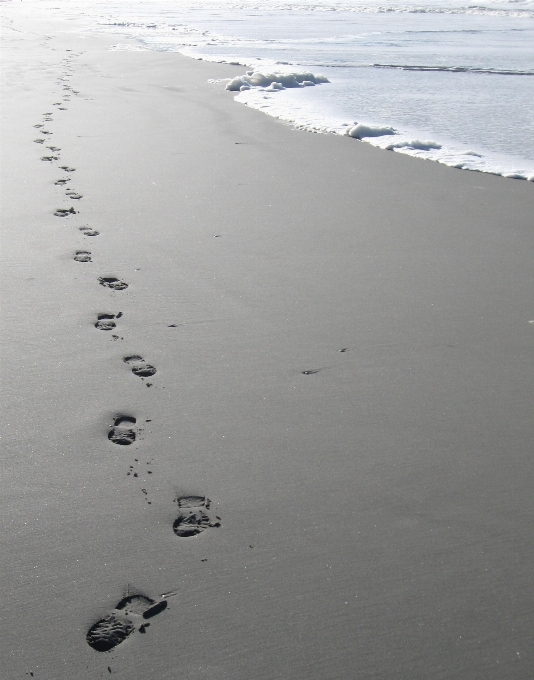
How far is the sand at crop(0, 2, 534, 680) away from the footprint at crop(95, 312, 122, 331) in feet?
0.09

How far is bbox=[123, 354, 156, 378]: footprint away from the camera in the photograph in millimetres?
2270

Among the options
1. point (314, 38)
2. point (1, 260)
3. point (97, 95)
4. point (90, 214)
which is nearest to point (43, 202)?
point (90, 214)

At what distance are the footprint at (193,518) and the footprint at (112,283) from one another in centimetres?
136

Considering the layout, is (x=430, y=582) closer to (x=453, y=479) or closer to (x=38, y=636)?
(x=453, y=479)

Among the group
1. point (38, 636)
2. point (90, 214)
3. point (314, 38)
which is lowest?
point (38, 636)

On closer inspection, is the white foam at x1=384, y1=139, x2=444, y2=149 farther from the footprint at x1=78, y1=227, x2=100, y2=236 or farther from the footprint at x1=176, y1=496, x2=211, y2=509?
the footprint at x1=176, y1=496, x2=211, y2=509

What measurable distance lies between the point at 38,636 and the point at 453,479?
43.4 inches

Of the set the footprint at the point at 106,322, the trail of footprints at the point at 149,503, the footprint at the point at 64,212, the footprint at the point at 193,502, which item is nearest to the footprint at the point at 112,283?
the trail of footprints at the point at 149,503

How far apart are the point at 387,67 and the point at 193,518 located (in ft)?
31.2

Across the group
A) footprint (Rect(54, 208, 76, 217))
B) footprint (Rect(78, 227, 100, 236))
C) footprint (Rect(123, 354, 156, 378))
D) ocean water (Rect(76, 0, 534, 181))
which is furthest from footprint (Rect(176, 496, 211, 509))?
ocean water (Rect(76, 0, 534, 181))

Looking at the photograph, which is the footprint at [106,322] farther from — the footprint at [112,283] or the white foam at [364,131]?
the white foam at [364,131]

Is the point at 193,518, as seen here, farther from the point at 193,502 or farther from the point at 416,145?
the point at 416,145

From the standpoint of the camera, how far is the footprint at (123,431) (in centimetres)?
195

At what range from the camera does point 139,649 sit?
1.35 meters
